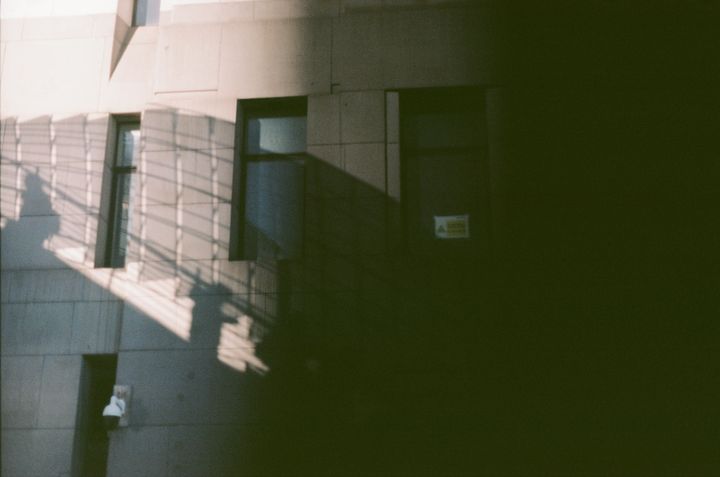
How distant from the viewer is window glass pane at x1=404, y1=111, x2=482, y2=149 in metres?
Result: 10.1

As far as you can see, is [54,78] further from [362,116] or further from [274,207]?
[362,116]

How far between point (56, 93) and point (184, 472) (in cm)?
675

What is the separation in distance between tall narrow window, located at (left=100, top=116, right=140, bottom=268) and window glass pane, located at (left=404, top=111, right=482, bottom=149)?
4.76 m

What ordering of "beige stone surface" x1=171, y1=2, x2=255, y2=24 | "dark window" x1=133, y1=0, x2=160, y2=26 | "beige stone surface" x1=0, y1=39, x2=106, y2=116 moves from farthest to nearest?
"dark window" x1=133, y1=0, x2=160, y2=26
"beige stone surface" x1=0, y1=39, x2=106, y2=116
"beige stone surface" x1=171, y1=2, x2=255, y2=24

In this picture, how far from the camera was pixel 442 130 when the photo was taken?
1020 centimetres

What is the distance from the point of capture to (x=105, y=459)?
387 inches

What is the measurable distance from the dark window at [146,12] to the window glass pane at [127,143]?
2011mm

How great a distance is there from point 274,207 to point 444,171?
2.77 meters

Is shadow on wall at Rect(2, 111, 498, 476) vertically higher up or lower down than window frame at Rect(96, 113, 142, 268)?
lower down

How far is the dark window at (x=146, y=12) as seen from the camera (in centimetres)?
1153

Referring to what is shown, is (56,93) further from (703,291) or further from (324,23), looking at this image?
(703,291)

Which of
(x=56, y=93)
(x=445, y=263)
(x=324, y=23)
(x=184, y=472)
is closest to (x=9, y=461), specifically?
(x=184, y=472)

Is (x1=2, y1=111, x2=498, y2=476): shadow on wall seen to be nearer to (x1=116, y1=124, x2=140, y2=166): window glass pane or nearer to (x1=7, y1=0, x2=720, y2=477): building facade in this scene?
(x1=7, y1=0, x2=720, y2=477): building facade

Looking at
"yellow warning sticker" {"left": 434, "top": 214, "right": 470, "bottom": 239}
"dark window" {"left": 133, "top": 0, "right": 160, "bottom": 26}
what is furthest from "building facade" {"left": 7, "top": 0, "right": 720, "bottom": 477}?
"dark window" {"left": 133, "top": 0, "right": 160, "bottom": 26}
